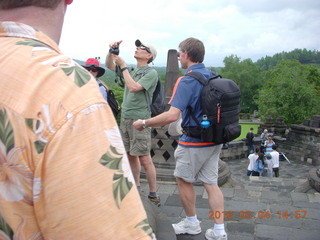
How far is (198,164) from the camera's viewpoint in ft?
10.5

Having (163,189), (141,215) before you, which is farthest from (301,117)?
(141,215)

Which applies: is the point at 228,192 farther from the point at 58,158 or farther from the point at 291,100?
the point at 291,100

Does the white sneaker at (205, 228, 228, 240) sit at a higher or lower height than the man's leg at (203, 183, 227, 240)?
lower

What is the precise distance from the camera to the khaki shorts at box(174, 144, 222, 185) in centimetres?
316

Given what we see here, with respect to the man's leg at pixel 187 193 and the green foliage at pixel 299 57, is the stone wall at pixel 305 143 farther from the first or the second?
the green foliage at pixel 299 57

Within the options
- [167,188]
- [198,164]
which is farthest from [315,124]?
[198,164]

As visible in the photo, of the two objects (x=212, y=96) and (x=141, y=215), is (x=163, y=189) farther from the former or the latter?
(x=141, y=215)

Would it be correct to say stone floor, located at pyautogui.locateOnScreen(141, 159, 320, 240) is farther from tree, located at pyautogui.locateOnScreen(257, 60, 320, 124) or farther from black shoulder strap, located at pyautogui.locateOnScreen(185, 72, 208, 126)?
tree, located at pyautogui.locateOnScreen(257, 60, 320, 124)

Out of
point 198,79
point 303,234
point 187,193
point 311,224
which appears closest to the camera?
point 198,79

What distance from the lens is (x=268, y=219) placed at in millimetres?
4125

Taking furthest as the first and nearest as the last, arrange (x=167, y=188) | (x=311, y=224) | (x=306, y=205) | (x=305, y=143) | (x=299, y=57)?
(x=299, y=57) → (x=305, y=143) → (x=167, y=188) → (x=306, y=205) → (x=311, y=224)

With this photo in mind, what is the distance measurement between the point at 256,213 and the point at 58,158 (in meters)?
4.05

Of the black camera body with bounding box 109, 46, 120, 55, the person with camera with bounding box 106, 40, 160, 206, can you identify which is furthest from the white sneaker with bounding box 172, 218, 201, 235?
the black camera body with bounding box 109, 46, 120, 55

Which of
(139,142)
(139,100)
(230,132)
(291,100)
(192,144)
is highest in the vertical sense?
(230,132)
